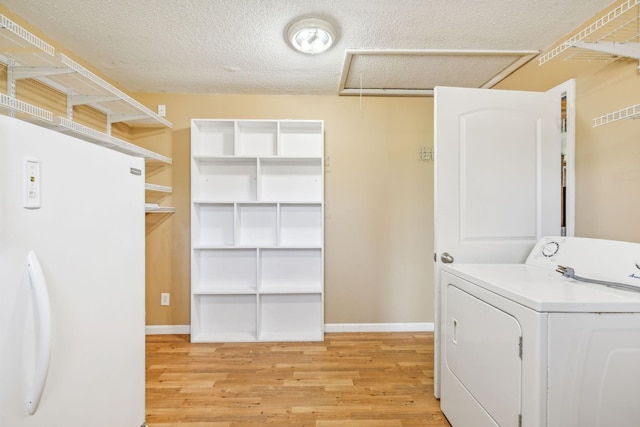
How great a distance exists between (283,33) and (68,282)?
1713mm

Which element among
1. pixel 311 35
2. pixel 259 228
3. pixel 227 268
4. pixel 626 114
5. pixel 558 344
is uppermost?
pixel 311 35

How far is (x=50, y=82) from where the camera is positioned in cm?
171

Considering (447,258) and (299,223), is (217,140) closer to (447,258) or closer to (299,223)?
(299,223)

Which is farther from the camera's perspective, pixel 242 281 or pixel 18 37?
pixel 242 281

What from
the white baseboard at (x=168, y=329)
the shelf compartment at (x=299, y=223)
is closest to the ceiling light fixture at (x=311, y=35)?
the shelf compartment at (x=299, y=223)

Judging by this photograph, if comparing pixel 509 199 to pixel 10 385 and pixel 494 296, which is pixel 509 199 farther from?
pixel 10 385

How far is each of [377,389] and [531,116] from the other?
198cm

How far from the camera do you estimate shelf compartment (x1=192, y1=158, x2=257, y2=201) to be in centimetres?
260

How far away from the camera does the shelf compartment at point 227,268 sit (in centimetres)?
260

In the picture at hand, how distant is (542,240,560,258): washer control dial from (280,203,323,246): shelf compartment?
1669mm

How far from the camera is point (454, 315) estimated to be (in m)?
1.48

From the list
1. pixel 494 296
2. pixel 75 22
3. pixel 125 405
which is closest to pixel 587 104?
pixel 494 296

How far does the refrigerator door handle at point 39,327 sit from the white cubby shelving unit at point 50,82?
780 mm

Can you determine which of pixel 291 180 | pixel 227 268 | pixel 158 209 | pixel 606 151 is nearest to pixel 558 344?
pixel 606 151
